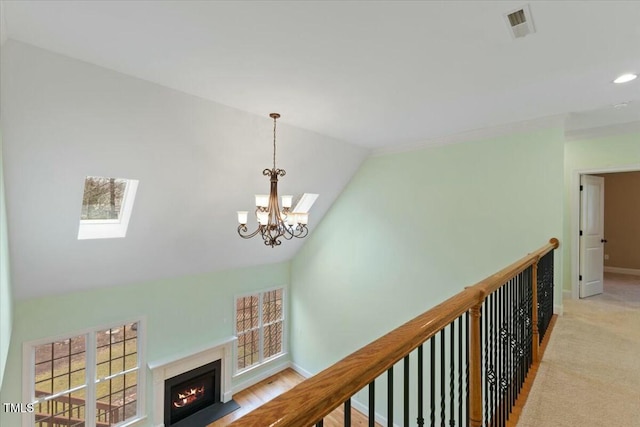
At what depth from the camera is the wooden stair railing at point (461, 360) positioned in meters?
0.63

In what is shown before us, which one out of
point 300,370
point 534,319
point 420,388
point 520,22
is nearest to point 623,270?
point 534,319

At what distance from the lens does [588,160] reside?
4.57 m

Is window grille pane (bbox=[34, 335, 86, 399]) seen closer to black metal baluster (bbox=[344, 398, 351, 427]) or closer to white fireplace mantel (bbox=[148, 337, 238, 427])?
white fireplace mantel (bbox=[148, 337, 238, 427])

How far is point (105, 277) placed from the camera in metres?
4.55

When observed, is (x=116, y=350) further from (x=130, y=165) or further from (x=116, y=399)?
(x=130, y=165)

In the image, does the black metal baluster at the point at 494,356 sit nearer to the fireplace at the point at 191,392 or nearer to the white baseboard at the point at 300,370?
the fireplace at the point at 191,392

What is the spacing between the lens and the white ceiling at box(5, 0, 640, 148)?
1745mm

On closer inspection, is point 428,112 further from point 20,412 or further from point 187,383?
point 20,412

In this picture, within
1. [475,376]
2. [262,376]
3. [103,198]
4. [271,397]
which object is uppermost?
[103,198]

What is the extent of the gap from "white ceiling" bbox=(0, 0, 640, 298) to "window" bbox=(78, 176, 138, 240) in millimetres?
153

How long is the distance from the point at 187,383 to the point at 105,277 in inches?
102

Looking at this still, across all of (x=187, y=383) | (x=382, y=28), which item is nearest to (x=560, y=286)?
(x=382, y=28)

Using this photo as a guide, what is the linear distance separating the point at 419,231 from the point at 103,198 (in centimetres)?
451

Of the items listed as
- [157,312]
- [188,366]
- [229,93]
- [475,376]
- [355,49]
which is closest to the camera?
[475,376]
